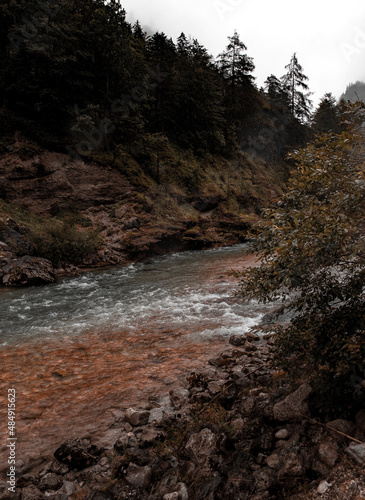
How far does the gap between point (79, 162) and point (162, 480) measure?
78.8ft

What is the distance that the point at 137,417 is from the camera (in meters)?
4.42

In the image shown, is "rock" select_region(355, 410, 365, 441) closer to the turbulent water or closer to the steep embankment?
the turbulent water

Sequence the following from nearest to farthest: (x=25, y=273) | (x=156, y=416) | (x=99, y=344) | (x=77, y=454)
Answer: (x=77, y=454)
(x=156, y=416)
(x=99, y=344)
(x=25, y=273)

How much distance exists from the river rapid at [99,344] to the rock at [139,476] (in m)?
0.97

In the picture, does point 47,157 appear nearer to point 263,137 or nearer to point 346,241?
point 346,241

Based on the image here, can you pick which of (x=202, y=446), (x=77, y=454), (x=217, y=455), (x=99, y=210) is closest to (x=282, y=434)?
(x=217, y=455)

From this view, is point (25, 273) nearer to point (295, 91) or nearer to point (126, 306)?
point (126, 306)

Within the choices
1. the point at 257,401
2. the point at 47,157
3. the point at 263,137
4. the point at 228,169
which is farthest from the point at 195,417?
the point at 263,137

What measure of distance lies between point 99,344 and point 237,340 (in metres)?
3.85

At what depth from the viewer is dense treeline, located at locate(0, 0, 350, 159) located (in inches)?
Result: 837

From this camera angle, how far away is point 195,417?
4.26 meters

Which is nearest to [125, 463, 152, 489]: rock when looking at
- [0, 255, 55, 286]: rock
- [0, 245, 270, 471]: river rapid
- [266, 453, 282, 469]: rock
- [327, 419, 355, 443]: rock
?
[0, 245, 270, 471]: river rapid

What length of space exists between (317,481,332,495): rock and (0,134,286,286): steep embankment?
14443 mm

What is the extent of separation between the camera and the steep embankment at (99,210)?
1633cm
